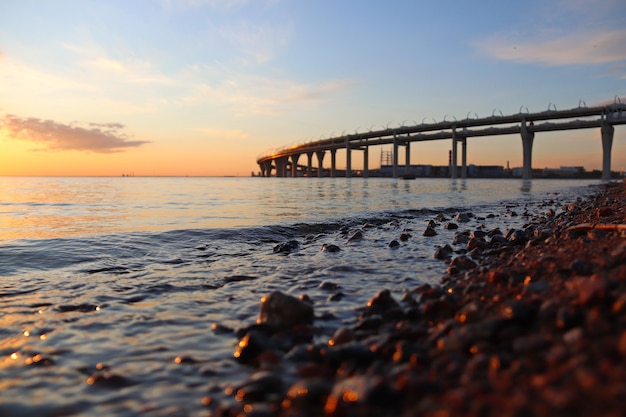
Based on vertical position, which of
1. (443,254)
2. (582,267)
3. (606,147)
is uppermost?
(606,147)

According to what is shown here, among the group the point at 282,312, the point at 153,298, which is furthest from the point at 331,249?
the point at 282,312

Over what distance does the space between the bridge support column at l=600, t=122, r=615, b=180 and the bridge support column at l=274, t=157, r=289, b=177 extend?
99574 millimetres

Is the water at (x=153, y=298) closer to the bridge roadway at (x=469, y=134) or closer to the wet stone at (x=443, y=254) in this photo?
the wet stone at (x=443, y=254)

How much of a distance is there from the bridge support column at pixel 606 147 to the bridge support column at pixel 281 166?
327ft

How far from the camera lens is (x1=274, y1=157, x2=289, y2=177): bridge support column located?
154000 mm

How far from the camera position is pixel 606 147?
86.2 m

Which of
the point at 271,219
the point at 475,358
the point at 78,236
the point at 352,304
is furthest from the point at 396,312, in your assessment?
the point at 271,219

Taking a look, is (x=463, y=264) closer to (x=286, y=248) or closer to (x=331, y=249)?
(x=331, y=249)

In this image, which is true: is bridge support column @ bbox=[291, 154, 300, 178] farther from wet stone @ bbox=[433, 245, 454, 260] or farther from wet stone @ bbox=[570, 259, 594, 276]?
wet stone @ bbox=[570, 259, 594, 276]

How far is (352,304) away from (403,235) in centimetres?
502

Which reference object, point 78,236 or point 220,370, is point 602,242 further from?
point 78,236

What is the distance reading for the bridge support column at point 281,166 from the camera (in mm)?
154000

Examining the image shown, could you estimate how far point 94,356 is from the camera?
3.15 metres

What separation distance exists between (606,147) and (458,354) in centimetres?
10589
